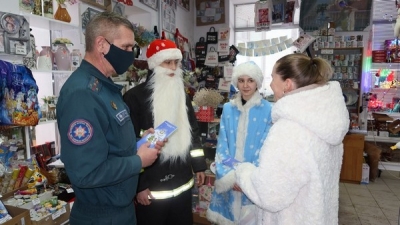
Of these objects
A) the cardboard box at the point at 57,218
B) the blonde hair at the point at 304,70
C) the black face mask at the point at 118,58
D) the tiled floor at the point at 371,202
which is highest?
the black face mask at the point at 118,58

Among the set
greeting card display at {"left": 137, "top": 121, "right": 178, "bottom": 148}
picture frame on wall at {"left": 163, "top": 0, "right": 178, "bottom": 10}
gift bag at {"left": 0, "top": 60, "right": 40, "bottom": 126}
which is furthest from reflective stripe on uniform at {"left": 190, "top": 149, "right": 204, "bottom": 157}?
picture frame on wall at {"left": 163, "top": 0, "right": 178, "bottom": 10}

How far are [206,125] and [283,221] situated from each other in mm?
2252

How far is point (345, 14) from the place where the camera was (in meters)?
5.50

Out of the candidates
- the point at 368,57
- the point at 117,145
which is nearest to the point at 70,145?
the point at 117,145

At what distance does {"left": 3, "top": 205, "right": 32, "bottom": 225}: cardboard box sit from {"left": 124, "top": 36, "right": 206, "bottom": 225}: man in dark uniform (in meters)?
0.66

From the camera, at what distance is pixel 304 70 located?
133 cm

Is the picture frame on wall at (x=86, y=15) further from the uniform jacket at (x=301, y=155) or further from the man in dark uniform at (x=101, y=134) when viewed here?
the uniform jacket at (x=301, y=155)

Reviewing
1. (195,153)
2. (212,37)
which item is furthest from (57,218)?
(212,37)

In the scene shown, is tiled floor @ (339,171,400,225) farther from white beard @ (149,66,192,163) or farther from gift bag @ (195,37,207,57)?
gift bag @ (195,37,207,57)

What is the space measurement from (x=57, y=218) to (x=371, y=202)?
13.4 ft

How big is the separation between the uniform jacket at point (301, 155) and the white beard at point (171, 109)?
0.83 metres

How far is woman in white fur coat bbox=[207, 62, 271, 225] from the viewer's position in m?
2.08

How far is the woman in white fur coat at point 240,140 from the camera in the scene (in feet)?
6.84

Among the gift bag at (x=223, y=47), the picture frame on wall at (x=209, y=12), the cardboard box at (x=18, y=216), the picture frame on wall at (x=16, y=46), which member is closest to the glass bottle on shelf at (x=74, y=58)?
the picture frame on wall at (x=16, y=46)
